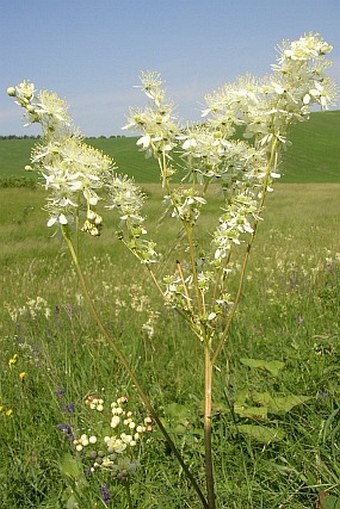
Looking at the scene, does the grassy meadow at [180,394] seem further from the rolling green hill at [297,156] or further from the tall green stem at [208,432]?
the rolling green hill at [297,156]

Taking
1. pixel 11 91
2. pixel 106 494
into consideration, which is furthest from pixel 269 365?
pixel 11 91

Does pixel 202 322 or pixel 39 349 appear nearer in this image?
pixel 202 322

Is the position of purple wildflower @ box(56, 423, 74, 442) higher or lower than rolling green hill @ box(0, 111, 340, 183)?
higher

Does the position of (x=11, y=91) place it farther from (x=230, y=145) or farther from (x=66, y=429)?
(x=66, y=429)

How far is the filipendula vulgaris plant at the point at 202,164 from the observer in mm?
1764

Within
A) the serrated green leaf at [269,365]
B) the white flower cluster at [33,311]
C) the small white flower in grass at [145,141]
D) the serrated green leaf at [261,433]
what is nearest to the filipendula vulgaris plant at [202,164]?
the small white flower in grass at [145,141]

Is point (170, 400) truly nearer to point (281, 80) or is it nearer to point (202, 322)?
point (202, 322)

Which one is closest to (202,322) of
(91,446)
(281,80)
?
(281,80)

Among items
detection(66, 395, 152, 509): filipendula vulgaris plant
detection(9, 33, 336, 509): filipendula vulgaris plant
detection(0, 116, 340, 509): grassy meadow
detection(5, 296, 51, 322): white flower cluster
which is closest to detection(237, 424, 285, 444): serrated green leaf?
detection(0, 116, 340, 509): grassy meadow

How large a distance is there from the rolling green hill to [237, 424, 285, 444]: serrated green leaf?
53.5 metres

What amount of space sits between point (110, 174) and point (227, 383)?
1.71 meters

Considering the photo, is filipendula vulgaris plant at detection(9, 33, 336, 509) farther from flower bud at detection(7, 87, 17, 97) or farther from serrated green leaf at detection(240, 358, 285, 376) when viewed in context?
serrated green leaf at detection(240, 358, 285, 376)

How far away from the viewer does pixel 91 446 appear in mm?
3010

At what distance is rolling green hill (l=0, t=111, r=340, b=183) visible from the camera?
63719mm
